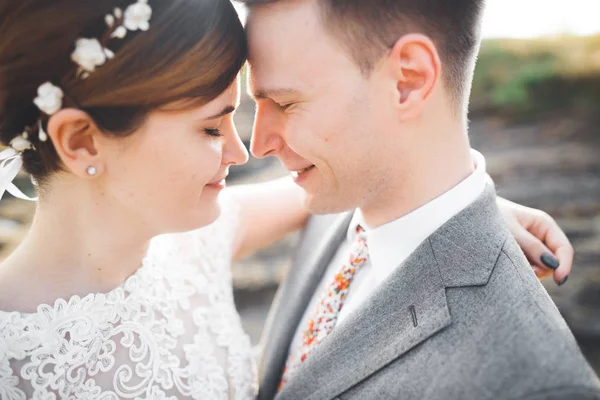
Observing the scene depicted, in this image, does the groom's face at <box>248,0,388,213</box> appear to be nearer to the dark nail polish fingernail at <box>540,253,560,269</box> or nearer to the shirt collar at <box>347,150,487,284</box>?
the shirt collar at <box>347,150,487,284</box>

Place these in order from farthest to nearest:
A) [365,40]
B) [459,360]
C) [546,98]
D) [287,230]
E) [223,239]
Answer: [546,98]
[287,230]
[223,239]
[365,40]
[459,360]

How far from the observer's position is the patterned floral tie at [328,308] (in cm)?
222

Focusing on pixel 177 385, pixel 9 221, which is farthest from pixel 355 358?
pixel 9 221

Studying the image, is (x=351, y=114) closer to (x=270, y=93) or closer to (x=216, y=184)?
(x=270, y=93)

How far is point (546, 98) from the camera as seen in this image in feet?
17.7

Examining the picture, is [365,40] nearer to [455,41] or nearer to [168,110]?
[455,41]

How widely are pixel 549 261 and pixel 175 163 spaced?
148 cm

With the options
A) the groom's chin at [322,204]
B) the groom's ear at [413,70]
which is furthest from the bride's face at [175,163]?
the groom's ear at [413,70]

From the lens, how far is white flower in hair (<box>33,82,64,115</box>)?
67.6 inches

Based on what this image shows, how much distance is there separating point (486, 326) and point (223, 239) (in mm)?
1302

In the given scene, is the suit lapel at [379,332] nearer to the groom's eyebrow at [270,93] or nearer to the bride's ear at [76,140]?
the groom's eyebrow at [270,93]

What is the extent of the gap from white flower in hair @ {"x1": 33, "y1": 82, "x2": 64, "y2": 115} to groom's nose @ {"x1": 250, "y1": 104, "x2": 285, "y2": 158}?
753 mm

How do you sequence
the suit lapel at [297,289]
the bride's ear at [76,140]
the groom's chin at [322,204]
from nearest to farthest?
the bride's ear at [76,140]
the groom's chin at [322,204]
the suit lapel at [297,289]

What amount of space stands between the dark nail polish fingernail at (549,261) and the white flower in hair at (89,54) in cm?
176
